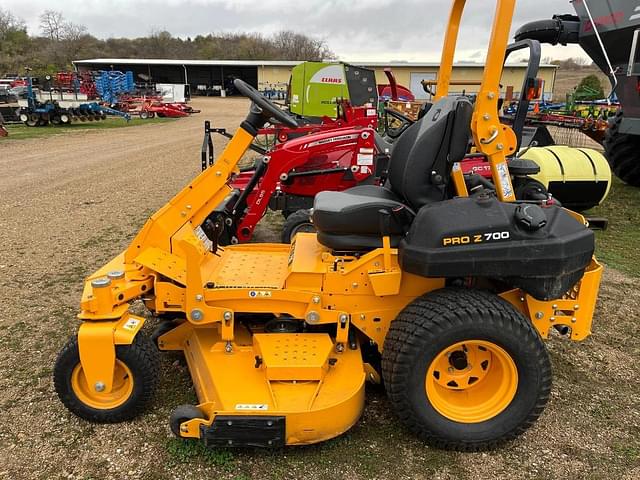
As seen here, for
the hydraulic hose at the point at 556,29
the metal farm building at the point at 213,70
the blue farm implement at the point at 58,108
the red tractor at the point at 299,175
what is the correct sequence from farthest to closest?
the metal farm building at the point at 213,70 → the blue farm implement at the point at 58,108 → the hydraulic hose at the point at 556,29 → the red tractor at the point at 299,175

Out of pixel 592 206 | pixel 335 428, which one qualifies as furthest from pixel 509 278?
pixel 592 206

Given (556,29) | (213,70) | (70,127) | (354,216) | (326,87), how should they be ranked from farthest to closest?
(213,70), (70,127), (326,87), (556,29), (354,216)

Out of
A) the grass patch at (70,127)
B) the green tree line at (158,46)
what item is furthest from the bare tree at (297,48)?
the grass patch at (70,127)

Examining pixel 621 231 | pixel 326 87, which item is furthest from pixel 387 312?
pixel 326 87

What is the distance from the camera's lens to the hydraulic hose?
8.02 meters

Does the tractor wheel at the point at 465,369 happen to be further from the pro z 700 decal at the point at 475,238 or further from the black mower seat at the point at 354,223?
the black mower seat at the point at 354,223

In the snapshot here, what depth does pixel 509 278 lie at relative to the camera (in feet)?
8.96

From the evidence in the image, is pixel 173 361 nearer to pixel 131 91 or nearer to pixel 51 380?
pixel 51 380

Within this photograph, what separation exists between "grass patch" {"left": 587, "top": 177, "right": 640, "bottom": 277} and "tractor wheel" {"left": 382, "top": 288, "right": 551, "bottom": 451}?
11.0 ft

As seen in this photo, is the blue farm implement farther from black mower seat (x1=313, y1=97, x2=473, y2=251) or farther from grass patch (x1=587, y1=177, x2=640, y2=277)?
black mower seat (x1=313, y1=97, x2=473, y2=251)

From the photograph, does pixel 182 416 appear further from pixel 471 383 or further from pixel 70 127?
pixel 70 127

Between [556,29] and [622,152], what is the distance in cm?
246

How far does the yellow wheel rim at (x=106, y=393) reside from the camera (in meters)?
2.89

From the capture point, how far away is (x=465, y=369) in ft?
9.28
